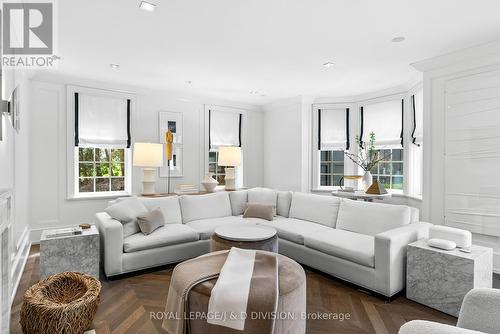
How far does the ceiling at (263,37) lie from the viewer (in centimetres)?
239

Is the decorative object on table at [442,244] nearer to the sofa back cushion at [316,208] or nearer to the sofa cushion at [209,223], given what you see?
the sofa back cushion at [316,208]

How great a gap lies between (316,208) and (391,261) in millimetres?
1490

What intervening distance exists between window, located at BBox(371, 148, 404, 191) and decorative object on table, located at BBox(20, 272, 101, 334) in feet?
15.3

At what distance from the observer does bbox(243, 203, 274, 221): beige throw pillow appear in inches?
164

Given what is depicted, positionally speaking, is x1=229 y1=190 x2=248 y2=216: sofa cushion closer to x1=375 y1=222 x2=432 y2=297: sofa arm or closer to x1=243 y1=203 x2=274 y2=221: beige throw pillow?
x1=243 y1=203 x2=274 y2=221: beige throw pillow

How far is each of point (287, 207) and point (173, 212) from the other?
1.74 meters

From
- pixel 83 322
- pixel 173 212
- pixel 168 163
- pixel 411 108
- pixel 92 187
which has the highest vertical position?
pixel 411 108

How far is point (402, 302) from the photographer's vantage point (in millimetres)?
2592

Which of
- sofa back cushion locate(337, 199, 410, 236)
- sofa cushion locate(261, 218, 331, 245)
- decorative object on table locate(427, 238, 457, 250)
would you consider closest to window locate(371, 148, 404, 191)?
sofa back cushion locate(337, 199, 410, 236)

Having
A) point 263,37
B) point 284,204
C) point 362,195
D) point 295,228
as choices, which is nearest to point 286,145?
point 284,204

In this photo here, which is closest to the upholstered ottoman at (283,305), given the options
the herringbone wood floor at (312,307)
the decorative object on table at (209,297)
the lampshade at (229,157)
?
the decorative object on table at (209,297)

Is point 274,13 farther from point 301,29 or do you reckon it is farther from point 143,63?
point 143,63

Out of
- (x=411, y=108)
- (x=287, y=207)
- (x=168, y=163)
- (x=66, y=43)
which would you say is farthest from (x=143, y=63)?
(x=411, y=108)

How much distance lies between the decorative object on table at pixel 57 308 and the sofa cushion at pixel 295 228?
224 cm
